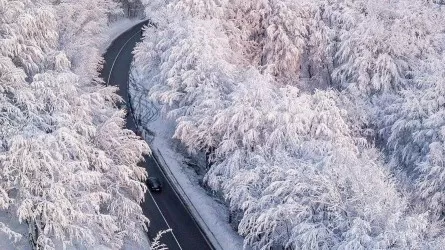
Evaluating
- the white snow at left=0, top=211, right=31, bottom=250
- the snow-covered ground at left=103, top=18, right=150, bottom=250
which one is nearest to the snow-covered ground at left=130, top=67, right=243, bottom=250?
the white snow at left=0, top=211, right=31, bottom=250

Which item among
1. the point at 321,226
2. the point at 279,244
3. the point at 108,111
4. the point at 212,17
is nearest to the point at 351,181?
the point at 321,226

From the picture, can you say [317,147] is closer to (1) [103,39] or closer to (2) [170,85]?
(2) [170,85]

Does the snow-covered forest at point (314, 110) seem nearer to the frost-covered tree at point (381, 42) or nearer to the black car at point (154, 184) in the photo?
the frost-covered tree at point (381, 42)

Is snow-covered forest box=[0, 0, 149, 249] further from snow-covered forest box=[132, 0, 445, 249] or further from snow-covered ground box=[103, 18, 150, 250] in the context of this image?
snow-covered ground box=[103, 18, 150, 250]

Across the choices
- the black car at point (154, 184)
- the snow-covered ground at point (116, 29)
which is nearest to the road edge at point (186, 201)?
the black car at point (154, 184)

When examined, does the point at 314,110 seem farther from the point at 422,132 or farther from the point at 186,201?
the point at 186,201

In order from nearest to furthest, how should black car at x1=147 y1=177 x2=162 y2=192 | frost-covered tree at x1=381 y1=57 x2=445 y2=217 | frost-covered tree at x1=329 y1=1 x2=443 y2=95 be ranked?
frost-covered tree at x1=381 y1=57 x2=445 y2=217
black car at x1=147 y1=177 x2=162 y2=192
frost-covered tree at x1=329 y1=1 x2=443 y2=95
